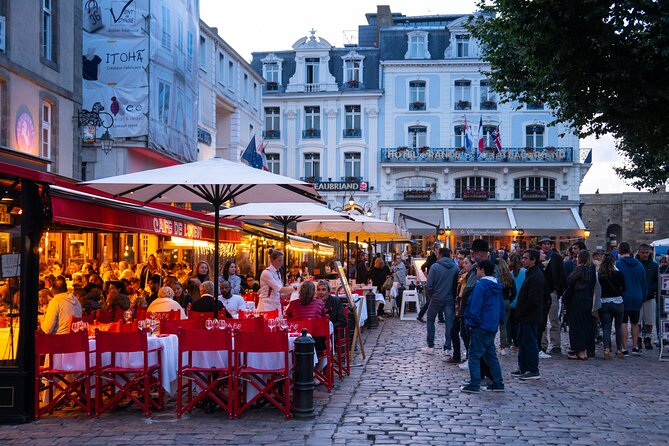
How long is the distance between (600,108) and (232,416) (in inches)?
379

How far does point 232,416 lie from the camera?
26.9ft

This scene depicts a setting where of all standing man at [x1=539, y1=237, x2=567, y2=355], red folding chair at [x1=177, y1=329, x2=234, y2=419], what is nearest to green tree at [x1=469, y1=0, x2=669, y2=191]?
standing man at [x1=539, y1=237, x2=567, y2=355]

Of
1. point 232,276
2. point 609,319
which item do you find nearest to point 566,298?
point 609,319

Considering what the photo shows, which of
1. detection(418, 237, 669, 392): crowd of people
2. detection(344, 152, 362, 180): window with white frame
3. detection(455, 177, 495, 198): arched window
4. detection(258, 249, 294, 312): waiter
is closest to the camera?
detection(258, 249, 294, 312): waiter

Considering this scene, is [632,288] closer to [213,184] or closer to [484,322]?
[484,322]

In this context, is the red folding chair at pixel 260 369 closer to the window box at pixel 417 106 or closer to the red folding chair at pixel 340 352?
the red folding chair at pixel 340 352

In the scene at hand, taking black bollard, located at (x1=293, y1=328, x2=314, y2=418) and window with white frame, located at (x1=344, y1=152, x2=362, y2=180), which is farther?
window with white frame, located at (x1=344, y1=152, x2=362, y2=180)

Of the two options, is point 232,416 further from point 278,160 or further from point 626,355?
point 278,160

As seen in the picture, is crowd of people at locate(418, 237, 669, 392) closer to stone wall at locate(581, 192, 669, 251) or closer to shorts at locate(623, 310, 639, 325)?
shorts at locate(623, 310, 639, 325)

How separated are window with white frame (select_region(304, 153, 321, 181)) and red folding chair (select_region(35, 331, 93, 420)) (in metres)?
39.5

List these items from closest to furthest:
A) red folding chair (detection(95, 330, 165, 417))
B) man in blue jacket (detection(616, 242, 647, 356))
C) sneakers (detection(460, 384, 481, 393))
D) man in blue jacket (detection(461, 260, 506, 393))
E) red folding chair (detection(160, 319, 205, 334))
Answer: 1. red folding chair (detection(95, 330, 165, 417))
2. red folding chair (detection(160, 319, 205, 334))
3. man in blue jacket (detection(461, 260, 506, 393))
4. sneakers (detection(460, 384, 481, 393))
5. man in blue jacket (detection(616, 242, 647, 356))

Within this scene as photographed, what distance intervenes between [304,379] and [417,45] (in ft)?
136

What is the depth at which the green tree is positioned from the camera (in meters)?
13.0

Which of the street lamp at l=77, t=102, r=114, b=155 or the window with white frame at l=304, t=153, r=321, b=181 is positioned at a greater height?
the window with white frame at l=304, t=153, r=321, b=181
